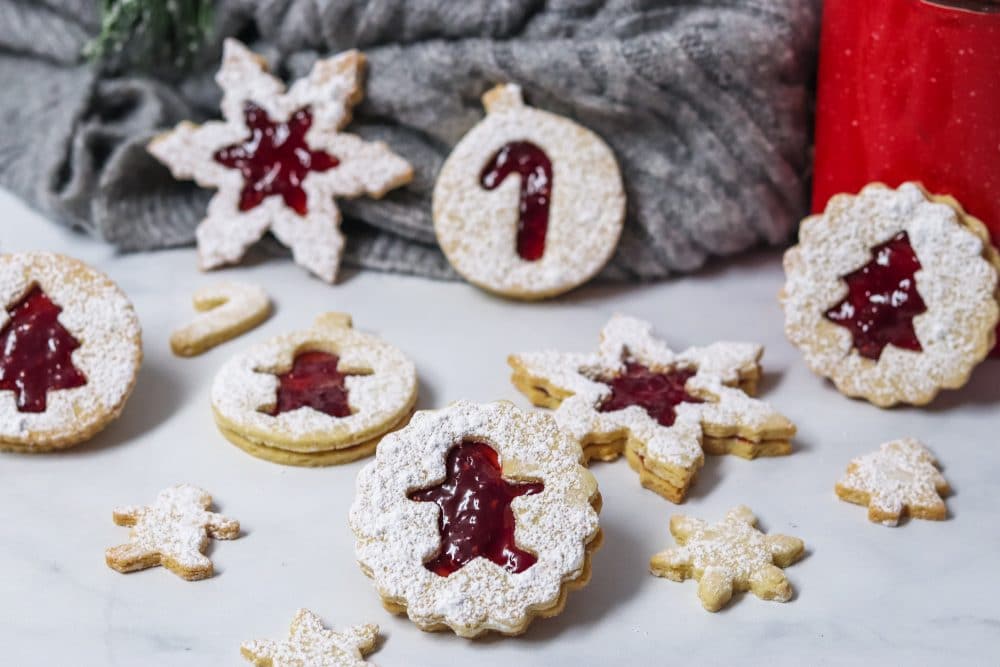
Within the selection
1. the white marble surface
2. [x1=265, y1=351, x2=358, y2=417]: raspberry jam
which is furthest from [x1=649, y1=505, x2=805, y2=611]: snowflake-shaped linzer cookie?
[x1=265, y1=351, x2=358, y2=417]: raspberry jam

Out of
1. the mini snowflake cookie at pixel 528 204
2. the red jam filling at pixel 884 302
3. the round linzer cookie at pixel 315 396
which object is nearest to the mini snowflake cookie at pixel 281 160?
the mini snowflake cookie at pixel 528 204

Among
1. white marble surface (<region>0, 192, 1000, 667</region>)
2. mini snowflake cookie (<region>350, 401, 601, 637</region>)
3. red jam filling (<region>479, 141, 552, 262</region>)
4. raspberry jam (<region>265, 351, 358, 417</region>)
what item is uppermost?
red jam filling (<region>479, 141, 552, 262</region>)

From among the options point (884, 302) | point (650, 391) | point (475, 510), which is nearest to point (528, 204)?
point (650, 391)

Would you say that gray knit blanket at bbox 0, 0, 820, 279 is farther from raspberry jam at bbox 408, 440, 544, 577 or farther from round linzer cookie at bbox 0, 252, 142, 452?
raspberry jam at bbox 408, 440, 544, 577

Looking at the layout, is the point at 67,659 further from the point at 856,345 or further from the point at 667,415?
the point at 856,345

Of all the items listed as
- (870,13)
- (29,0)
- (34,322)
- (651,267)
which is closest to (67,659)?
(34,322)
